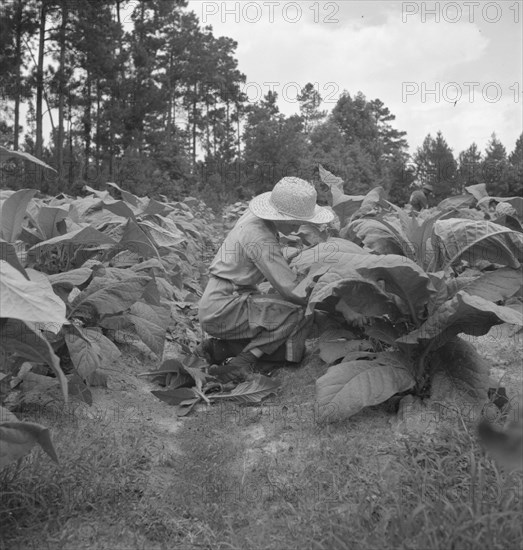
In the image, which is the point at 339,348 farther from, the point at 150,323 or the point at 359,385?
the point at 150,323

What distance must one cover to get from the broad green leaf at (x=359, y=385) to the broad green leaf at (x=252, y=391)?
2.48 ft

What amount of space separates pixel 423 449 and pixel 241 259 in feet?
6.84

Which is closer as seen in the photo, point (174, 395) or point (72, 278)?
point (72, 278)

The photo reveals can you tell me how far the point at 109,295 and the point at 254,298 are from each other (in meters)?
1.18

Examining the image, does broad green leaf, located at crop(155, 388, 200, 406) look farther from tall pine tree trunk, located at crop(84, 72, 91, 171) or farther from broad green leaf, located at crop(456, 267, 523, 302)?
tall pine tree trunk, located at crop(84, 72, 91, 171)

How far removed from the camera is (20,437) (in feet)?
6.52

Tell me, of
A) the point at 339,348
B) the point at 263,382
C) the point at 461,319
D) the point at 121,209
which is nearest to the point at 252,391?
the point at 263,382

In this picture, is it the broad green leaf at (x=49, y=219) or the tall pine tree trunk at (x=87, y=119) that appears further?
the tall pine tree trunk at (x=87, y=119)

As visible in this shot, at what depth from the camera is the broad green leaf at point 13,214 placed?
3000 millimetres

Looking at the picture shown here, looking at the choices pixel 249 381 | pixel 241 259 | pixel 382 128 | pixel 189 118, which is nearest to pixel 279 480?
pixel 249 381

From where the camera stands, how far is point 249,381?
376 centimetres

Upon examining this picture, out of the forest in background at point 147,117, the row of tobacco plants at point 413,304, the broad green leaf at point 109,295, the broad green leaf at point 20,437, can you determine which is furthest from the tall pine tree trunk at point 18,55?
the broad green leaf at point 20,437

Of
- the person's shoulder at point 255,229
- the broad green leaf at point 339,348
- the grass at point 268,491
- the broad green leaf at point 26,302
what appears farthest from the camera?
the person's shoulder at point 255,229

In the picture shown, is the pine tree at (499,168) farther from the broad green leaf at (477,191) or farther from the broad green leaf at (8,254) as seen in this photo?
the broad green leaf at (8,254)
